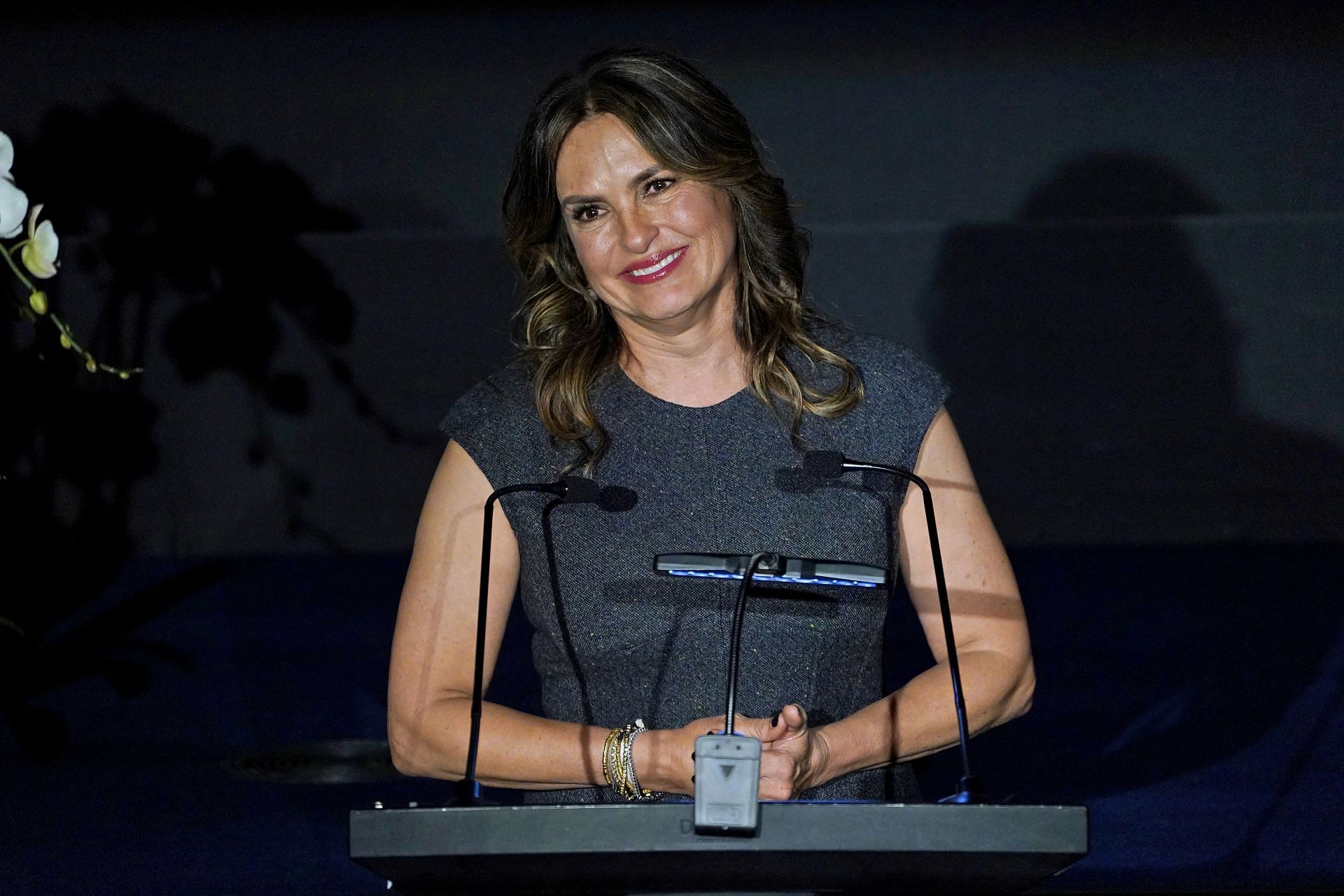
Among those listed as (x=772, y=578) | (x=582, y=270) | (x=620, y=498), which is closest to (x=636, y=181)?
(x=582, y=270)

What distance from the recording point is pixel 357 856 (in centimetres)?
98

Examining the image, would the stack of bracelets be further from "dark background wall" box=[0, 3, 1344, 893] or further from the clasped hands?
"dark background wall" box=[0, 3, 1344, 893]

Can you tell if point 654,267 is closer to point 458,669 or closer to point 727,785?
point 458,669

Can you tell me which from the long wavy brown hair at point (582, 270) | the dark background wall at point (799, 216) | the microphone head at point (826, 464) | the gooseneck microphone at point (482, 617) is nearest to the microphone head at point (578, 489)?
the gooseneck microphone at point (482, 617)

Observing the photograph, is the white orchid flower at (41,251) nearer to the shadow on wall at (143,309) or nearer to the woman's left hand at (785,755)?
the woman's left hand at (785,755)

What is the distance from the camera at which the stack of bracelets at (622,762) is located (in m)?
1.44

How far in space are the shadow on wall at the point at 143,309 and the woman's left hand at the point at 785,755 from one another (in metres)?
3.28

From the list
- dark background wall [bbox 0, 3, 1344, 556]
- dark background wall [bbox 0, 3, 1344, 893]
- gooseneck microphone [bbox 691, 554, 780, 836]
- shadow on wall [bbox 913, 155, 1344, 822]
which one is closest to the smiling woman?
gooseneck microphone [bbox 691, 554, 780, 836]

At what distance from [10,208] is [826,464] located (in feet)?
2.45

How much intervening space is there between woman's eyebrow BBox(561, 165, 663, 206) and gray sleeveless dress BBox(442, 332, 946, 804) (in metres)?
0.25

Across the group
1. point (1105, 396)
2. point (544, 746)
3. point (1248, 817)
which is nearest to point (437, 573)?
point (544, 746)

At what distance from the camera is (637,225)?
1.64m

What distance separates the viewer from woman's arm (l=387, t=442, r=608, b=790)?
1492 millimetres

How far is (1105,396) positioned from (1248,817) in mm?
2275
